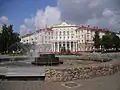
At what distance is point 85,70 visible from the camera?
41.2 feet

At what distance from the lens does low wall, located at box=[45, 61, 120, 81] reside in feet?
38.3

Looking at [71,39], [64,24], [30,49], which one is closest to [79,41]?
[71,39]

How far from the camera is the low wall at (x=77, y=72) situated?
38.3 feet

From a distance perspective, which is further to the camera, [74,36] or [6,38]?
[74,36]

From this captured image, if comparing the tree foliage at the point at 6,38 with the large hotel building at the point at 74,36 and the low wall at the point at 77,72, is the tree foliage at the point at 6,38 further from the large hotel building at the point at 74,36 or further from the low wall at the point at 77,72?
the low wall at the point at 77,72

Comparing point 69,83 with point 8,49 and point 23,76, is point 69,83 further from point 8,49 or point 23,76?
point 8,49

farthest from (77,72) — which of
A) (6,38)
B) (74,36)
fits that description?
(74,36)

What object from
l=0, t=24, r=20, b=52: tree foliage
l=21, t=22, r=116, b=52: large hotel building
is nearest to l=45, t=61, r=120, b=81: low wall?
l=0, t=24, r=20, b=52: tree foliage

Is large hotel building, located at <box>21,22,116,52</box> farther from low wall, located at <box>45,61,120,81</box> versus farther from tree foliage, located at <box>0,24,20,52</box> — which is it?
low wall, located at <box>45,61,120,81</box>

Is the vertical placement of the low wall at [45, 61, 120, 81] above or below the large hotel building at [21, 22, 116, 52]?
below

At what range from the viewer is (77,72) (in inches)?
483

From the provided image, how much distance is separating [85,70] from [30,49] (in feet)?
101

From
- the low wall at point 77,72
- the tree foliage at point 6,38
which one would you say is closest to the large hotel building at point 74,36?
the tree foliage at point 6,38

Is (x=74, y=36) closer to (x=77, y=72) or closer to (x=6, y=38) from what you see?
(x=6, y=38)
